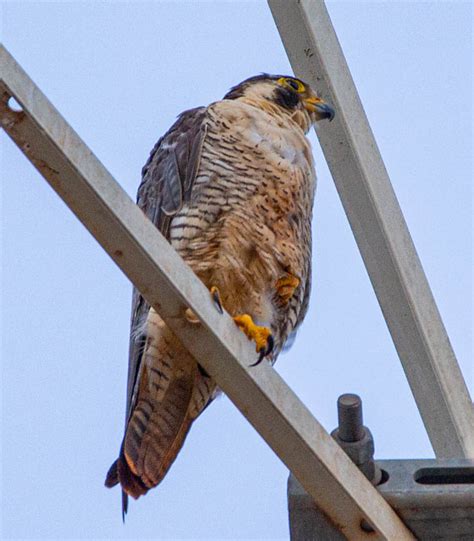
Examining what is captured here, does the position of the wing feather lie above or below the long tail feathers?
above

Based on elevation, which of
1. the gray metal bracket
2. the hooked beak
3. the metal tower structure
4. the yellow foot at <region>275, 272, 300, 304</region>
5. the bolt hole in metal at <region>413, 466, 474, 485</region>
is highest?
the metal tower structure

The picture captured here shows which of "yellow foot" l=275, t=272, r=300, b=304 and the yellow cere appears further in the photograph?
the yellow cere

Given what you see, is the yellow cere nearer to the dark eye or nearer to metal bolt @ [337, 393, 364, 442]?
the dark eye

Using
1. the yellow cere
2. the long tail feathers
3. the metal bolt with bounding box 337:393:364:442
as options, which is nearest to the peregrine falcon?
the long tail feathers

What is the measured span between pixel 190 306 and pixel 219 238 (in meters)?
1.62

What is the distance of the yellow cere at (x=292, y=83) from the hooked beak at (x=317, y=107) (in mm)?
128

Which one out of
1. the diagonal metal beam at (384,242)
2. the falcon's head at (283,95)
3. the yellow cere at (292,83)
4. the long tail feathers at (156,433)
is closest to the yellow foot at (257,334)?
the diagonal metal beam at (384,242)

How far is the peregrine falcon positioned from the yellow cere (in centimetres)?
46

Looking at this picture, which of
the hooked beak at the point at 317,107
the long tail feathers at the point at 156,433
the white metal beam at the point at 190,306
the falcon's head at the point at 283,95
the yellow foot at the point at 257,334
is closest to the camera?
the white metal beam at the point at 190,306

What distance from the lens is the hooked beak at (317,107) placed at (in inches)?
173

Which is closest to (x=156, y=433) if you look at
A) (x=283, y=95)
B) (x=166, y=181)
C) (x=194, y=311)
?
(x=166, y=181)

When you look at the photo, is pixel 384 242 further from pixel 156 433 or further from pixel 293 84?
pixel 293 84

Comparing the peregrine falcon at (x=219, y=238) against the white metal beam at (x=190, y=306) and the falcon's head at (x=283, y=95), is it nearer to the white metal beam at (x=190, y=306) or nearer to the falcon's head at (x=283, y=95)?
the falcon's head at (x=283, y=95)

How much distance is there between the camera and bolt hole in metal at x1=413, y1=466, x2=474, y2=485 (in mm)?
2516
